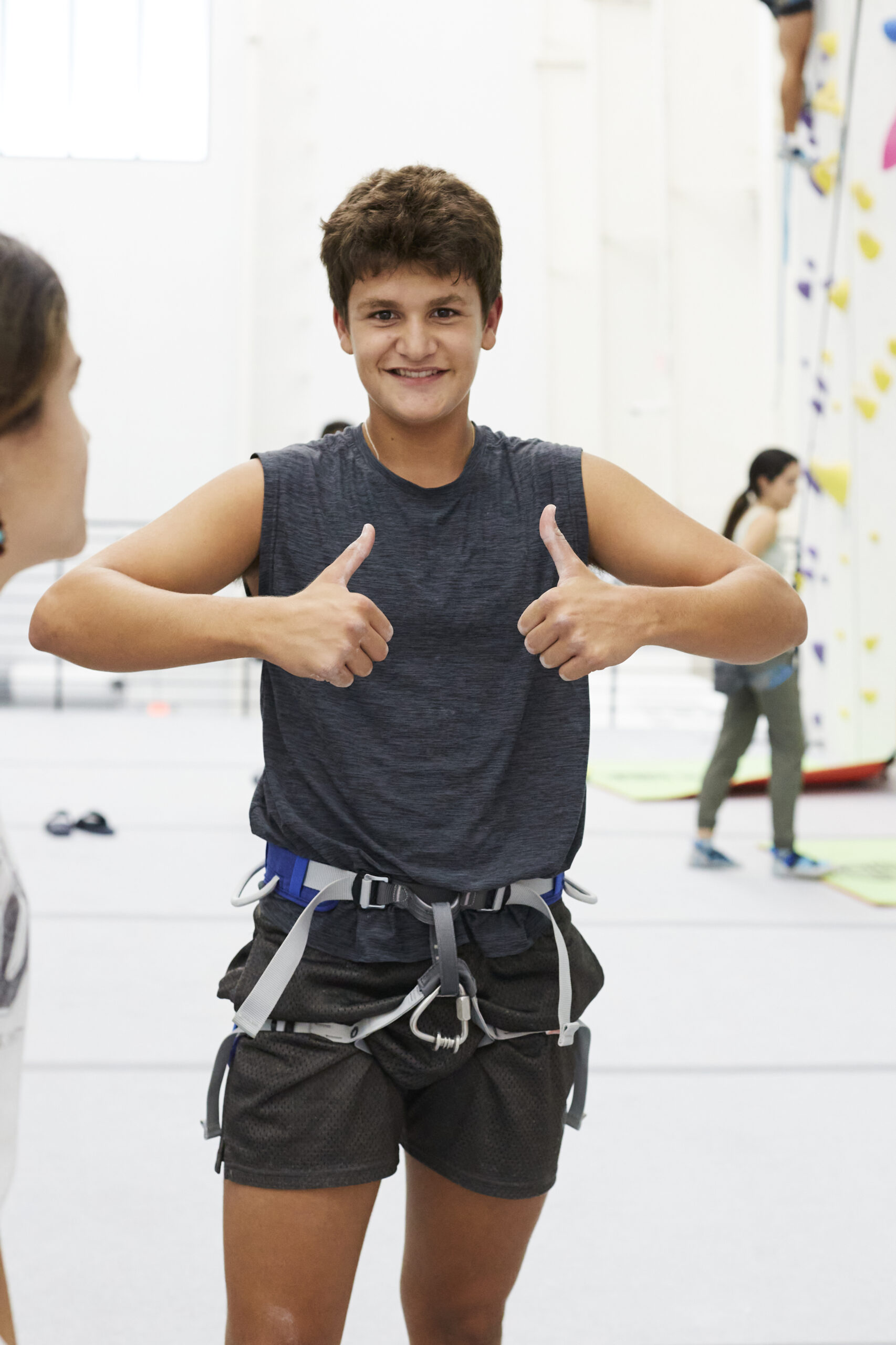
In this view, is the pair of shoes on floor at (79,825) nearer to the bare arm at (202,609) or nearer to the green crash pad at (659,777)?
the green crash pad at (659,777)

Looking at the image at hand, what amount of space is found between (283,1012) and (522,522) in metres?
0.55

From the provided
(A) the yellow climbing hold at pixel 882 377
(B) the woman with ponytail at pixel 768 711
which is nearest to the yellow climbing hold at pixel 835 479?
(A) the yellow climbing hold at pixel 882 377

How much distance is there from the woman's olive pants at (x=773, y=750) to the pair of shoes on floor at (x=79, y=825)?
224cm

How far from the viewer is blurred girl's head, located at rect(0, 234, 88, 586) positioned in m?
0.93

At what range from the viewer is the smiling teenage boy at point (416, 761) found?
1.33 metres

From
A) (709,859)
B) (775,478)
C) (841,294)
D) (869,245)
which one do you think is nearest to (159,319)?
(841,294)

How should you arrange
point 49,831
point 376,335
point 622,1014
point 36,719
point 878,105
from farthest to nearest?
point 36,719 → point 878,105 → point 49,831 → point 622,1014 → point 376,335

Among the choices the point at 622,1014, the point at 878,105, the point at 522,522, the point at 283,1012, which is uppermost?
the point at 878,105

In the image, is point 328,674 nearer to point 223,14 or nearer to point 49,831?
point 49,831

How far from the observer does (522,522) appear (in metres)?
1.41

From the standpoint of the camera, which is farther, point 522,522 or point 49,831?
point 49,831

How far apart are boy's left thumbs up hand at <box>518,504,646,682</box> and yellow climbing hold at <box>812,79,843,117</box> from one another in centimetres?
657

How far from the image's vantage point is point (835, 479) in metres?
7.34

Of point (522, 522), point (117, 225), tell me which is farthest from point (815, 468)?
point (117, 225)
